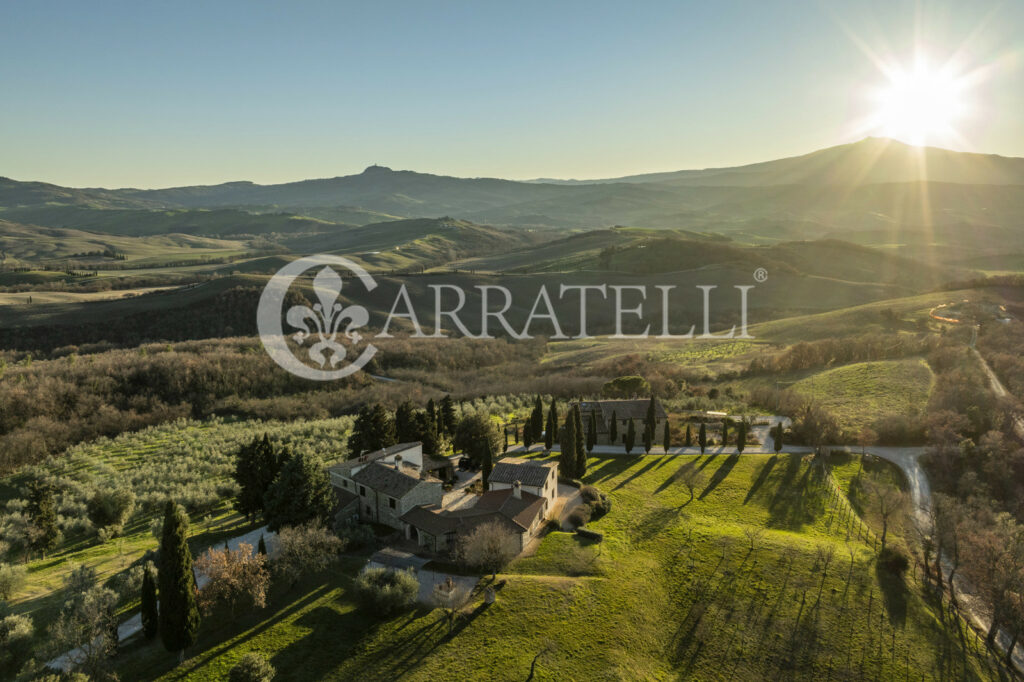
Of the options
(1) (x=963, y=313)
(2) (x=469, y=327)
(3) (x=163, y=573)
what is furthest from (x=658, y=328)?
(3) (x=163, y=573)

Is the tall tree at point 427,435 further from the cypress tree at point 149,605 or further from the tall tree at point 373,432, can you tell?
the cypress tree at point 149,605

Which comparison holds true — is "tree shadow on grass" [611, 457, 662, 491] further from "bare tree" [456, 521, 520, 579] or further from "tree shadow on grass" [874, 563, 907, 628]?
"tree shadow on grass" [874, 563, 907, 628]

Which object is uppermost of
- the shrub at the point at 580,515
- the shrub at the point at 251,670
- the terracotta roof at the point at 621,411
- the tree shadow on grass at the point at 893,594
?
the terracotta roof at the point at 621,411

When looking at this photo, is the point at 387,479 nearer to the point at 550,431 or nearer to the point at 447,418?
the point at 550,431

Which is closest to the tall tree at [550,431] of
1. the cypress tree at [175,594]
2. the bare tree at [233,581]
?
the bare tree at [233,581]

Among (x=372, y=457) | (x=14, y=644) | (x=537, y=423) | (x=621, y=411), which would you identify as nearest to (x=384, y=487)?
(x=372, y=457)

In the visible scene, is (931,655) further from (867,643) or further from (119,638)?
(119,638)
